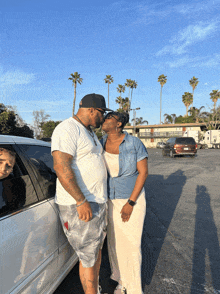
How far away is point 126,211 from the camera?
231cm

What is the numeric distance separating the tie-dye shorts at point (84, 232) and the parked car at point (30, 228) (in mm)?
123

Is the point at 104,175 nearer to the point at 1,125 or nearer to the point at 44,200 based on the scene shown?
the point at 44,200

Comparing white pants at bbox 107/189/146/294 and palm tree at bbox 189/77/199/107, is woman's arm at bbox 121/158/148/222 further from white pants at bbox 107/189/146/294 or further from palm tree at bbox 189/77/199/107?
palm tree at bbox 189/77/199/107

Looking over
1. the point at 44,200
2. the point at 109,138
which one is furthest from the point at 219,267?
the point at 44,200

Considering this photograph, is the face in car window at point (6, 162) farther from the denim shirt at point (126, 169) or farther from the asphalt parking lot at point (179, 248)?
the asphalt parking lot at point (179, 248)

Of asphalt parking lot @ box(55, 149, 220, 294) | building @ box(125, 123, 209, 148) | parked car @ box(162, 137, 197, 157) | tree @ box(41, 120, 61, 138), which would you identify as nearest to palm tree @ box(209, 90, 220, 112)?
building @ box(125, 123, 209, 148)

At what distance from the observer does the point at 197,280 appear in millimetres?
2596

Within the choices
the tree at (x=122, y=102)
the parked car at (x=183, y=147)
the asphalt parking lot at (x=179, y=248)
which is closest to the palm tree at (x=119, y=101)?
the tree at (x=122, y=102)

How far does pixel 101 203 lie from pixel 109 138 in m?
0.80

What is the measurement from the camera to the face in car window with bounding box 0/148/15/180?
167 cm

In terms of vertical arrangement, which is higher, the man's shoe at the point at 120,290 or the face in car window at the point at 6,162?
the face in car window at the point at 6,162

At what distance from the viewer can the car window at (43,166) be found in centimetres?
199

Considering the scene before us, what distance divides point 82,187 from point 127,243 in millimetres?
906

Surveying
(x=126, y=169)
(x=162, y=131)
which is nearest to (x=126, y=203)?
(x=126, y=169)
